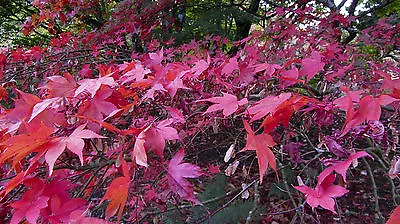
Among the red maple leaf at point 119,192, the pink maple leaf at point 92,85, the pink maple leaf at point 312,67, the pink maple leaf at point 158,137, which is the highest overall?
the pink maple leaf at point 92,85

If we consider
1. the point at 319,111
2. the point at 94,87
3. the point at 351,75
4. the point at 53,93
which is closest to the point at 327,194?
the point at 319,111

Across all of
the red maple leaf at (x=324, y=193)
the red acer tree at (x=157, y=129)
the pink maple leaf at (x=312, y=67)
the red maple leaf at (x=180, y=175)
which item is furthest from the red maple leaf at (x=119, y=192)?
the pink maple leaf at (x=312, y=67)

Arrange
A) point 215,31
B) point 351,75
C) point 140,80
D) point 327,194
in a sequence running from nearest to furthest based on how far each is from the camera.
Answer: point 327,194
point 140,80
point 351,75
point 215,31

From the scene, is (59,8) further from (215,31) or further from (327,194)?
(327,194)

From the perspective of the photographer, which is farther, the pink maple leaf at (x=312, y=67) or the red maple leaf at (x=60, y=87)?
the pink maple leaf at (x=312, y=67)

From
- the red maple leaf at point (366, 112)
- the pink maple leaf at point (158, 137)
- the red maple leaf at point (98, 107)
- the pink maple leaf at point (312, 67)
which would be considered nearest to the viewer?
the red maple leaf at point (366, 112)

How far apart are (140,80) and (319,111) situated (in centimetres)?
57

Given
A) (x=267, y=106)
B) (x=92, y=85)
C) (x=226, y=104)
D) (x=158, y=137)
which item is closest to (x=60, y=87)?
(x=92, y=85)

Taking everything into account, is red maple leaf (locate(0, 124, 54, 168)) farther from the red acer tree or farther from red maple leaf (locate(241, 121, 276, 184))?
red maple leaf (locate(241, 121, 276, 184))

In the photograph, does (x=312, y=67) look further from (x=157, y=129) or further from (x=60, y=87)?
(x=60, y=87)

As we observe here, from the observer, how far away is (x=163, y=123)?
88 centimetres

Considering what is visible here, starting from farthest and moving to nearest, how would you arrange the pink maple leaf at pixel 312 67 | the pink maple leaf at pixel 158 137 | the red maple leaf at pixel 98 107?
the pink maple leaf at pixel 312 67 < the red maple leaf at pixel 98 107 < the pink maple leaf at pixel 158 137

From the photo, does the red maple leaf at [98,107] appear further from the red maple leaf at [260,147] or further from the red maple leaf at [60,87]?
the red maple leaf at [260,147]

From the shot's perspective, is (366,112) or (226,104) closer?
(366,112)
